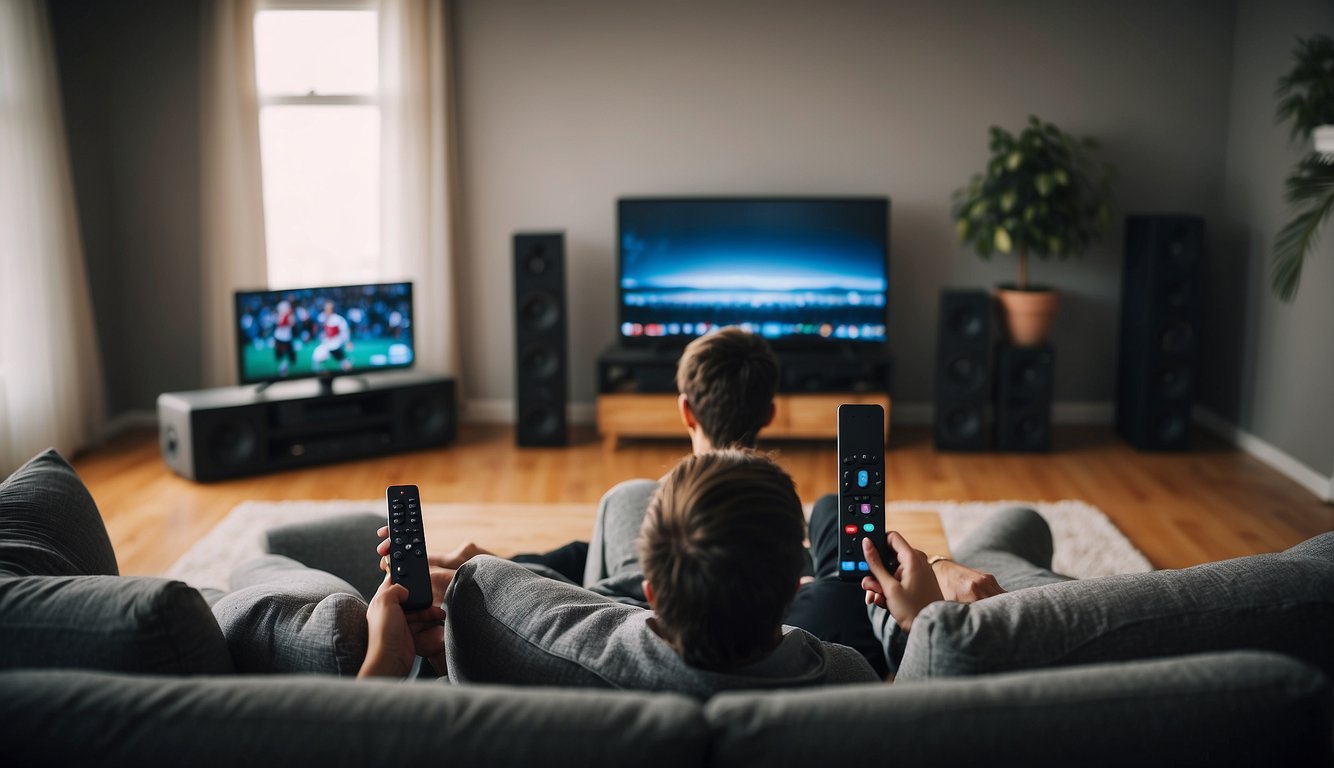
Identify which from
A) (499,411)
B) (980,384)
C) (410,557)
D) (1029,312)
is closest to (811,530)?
(410,557)

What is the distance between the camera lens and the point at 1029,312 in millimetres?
5344

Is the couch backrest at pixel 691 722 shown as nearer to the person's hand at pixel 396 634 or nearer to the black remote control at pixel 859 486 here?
the person's hand at pixel 396 634

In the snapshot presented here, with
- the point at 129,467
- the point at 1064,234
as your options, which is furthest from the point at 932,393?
the point at 129,467

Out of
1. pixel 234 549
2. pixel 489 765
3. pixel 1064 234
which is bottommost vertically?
pixel 234 549

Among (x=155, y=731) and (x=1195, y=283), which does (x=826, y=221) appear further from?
(x=155, y=731)

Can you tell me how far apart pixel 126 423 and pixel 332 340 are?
1.44 meters

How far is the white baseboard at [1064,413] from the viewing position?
5840 millimetres

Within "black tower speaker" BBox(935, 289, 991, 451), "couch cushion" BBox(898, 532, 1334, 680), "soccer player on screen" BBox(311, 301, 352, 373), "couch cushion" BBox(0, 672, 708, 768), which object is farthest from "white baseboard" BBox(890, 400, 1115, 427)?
"couch cushion" BBox(0, 672, 708, 768)

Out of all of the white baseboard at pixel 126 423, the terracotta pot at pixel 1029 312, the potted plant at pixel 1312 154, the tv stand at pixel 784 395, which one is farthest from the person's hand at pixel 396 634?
the white baseboard at pixel 126 423

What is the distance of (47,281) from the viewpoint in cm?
504

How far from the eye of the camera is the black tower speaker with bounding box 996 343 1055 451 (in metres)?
5.33

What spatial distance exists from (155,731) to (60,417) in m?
4.52

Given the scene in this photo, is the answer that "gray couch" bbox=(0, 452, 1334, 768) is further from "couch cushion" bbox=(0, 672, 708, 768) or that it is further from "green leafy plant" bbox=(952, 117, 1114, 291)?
"green leafy plant" bbox=(952, 117, 1114, 291)

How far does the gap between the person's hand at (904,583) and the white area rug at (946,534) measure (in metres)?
1.60
